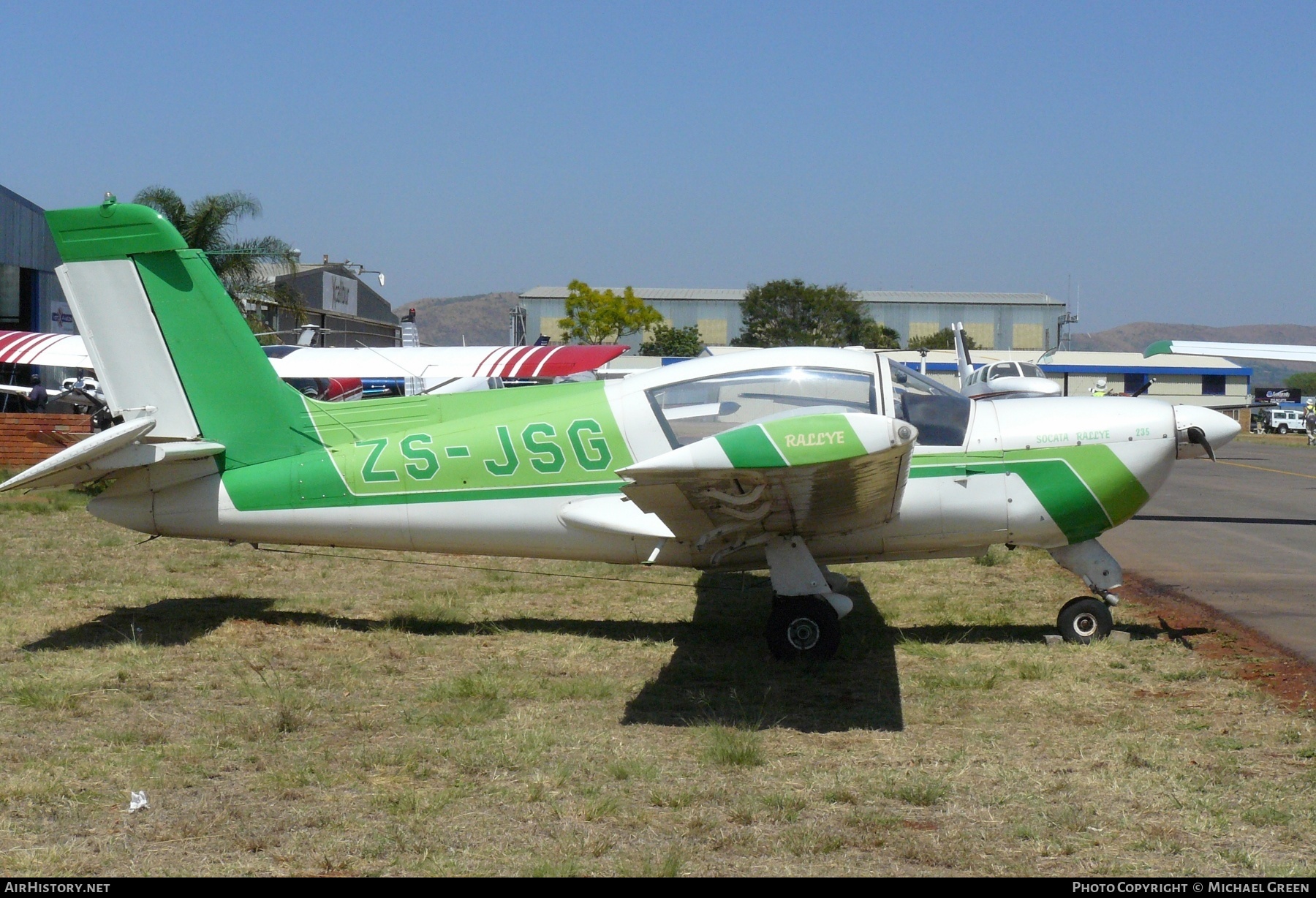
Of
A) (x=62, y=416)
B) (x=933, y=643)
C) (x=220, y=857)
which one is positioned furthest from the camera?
(x=62, y=416)

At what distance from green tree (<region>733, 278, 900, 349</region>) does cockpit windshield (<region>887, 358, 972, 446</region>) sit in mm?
86666

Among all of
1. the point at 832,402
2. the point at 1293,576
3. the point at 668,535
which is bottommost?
the point at 1293,576

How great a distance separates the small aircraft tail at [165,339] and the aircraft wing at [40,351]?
1497cm

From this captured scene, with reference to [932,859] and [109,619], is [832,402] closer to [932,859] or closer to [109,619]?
[932,859]

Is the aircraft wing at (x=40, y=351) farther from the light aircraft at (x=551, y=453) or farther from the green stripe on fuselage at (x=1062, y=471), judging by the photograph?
the green stripe on fuselage at (x=1062, y=471)

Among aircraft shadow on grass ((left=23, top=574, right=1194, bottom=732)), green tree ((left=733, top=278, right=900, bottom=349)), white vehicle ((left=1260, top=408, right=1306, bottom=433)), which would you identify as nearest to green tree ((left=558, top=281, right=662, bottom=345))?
green tree ((left=733, top=278, right=900, bottom=349))

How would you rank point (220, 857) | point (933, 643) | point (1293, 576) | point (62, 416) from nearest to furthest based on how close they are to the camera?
point (220, 857)
point (933, 643)
point (1293, 576)
point (62, 416)

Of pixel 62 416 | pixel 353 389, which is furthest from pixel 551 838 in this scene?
pixel 353 389

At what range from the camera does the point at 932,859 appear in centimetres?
382

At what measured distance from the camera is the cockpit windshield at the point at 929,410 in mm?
7137

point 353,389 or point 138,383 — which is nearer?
point 138,383

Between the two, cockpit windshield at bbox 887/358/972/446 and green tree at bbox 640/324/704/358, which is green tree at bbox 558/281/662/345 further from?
cockpit windshield at bbox 887/358/972/446

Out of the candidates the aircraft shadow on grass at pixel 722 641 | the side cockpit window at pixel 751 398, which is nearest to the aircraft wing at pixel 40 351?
the aircraft shadow on grass at pixel 722 641

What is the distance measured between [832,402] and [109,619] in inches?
204
